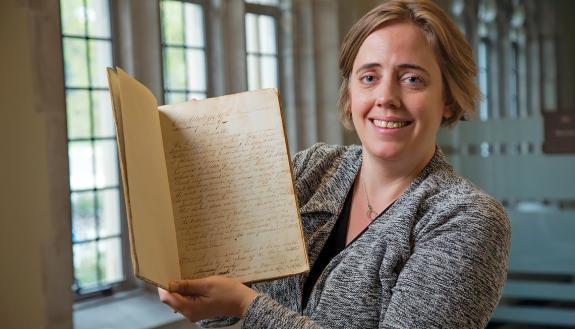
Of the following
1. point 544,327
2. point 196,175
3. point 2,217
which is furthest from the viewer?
point 544,327

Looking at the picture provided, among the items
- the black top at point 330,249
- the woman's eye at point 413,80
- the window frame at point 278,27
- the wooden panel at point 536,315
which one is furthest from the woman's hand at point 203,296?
the wooden panel at point 536,315

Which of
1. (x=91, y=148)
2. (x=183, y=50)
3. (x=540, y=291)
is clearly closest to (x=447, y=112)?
(x=91, y=148)

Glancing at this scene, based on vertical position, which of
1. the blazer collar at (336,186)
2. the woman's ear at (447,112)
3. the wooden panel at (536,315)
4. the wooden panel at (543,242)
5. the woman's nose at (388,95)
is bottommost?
the wooden panel at (536,315)

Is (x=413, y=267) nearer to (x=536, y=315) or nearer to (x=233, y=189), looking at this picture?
(x=233, y=189)

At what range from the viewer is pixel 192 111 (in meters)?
1.21

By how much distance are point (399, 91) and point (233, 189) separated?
1.38 feet

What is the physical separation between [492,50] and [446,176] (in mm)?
3698

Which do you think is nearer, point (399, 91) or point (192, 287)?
point (192, 287)

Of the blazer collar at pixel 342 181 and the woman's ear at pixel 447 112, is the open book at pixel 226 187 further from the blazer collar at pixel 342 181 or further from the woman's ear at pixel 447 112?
the woman's ear at pixel 447 112

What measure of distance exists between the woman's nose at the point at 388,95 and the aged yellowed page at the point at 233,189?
10.2 inches

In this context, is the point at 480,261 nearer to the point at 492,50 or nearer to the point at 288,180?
the point at 288,180

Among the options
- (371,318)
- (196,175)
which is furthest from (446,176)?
(196,175)

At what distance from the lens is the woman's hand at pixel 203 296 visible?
1.12 metres

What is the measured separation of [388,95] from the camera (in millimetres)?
1360
